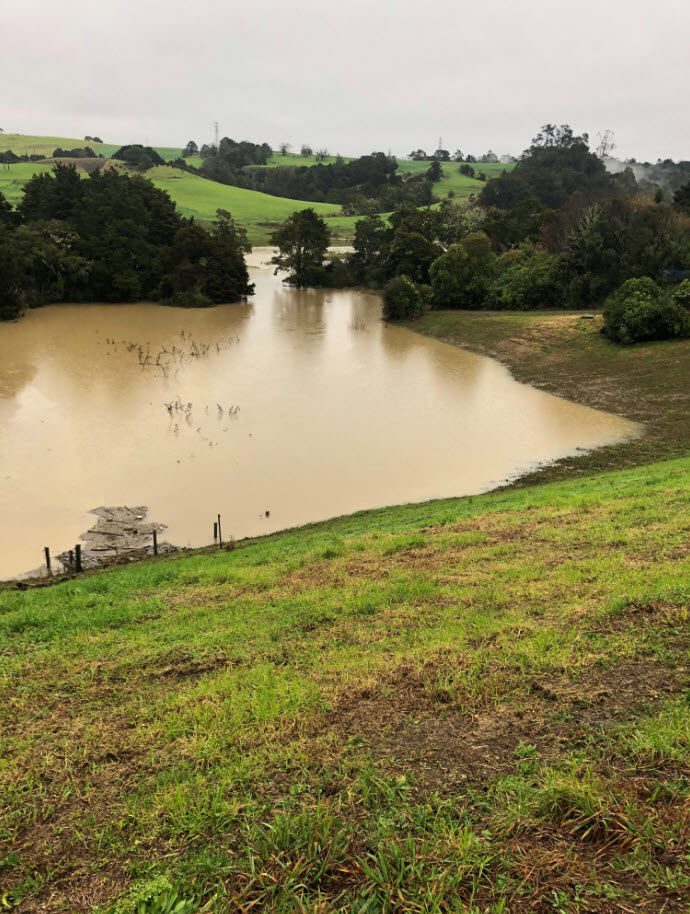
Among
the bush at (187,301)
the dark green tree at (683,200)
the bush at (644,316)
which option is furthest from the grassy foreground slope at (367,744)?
the dark green tree at (683,200)

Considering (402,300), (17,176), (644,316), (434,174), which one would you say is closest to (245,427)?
(644,316)

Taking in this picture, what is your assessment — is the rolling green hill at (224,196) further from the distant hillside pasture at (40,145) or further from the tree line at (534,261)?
the tree line at (534,261)

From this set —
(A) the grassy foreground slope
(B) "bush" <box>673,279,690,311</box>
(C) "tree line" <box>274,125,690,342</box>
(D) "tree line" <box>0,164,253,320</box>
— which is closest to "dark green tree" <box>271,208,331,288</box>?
(C) "tree line" <box>274,125,690,342</box>

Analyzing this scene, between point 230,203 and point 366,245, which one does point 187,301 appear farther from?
point 230,203

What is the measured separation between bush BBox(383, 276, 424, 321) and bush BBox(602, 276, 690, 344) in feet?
50.2

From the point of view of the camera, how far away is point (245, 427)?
73.8ft

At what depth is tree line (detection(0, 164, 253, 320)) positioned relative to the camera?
45.4m

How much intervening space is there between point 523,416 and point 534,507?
13445 millimetres

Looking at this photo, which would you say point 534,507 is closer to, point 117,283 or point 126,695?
point 126,695

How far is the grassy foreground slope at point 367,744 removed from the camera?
2.87 m

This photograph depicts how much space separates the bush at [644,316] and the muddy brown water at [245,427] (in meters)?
6.51

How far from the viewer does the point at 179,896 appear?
2.85 meters

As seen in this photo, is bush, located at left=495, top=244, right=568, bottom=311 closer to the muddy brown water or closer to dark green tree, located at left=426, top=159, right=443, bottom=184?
the muddy brown water

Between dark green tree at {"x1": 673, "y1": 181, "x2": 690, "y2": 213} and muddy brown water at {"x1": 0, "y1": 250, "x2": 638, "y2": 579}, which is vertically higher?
dark green tree at {"x1": 673, "y1": 181, "x2": 690, "y2": 213}
